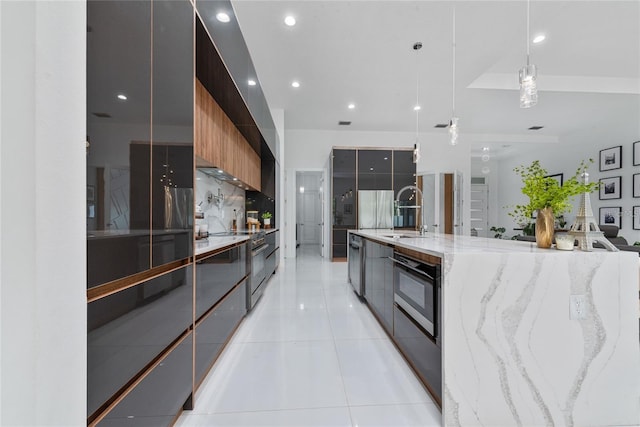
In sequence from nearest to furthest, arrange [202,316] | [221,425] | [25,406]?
1. [25,406]
2. [221,425]
3. [202,316]

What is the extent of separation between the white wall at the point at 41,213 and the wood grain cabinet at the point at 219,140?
1.56 m

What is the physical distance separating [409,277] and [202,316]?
4.22 ft

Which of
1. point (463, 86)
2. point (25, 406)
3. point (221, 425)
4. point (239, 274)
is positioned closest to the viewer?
point (25, 406)

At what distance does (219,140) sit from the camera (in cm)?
268

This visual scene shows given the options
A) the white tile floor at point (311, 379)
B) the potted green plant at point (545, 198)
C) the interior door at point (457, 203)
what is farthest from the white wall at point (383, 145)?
the potted green plant at point (545, 198)

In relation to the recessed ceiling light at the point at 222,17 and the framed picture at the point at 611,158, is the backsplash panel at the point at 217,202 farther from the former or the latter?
the framed picture at the point at 611,158

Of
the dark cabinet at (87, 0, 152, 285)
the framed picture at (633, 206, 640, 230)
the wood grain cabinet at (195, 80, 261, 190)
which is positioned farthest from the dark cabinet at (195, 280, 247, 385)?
the framed picture at (633, 206, 640, 230)

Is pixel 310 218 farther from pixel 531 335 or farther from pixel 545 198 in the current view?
pixel 531 335

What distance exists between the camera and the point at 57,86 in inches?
24.1

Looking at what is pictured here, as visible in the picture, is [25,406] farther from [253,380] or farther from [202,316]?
[253,380]

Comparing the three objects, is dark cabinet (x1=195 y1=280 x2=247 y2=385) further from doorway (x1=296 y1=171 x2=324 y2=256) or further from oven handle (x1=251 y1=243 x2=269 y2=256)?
doorway (x1=296 y1=171 x2=324 y2=256)

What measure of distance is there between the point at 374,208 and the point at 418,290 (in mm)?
4934

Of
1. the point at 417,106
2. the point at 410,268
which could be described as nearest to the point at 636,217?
the point at 417,106

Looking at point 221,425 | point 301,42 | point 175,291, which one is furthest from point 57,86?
point 301,42
